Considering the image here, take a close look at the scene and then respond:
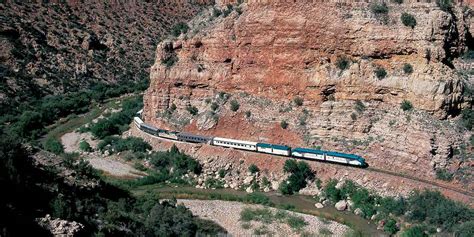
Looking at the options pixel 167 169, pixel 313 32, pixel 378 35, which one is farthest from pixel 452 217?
pixel 167 169

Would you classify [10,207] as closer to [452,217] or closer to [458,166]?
[452,217]

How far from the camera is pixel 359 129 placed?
3659 cm

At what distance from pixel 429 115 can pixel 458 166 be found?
3612 millimetres

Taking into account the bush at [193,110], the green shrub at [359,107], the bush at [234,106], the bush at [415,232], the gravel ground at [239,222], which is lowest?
the gravel ground at [239,222]

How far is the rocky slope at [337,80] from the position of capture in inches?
1351

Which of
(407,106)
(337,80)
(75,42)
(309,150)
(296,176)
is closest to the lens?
(407,106)

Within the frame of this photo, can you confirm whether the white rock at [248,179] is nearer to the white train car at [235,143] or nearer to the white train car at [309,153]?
the white train car at [235,143]

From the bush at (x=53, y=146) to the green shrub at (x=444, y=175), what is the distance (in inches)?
1151

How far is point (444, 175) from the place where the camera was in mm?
32938

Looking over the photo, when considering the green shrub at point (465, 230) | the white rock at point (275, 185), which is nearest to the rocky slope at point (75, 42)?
the white rock at point (275, 185)

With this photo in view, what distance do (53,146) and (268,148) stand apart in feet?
65.2

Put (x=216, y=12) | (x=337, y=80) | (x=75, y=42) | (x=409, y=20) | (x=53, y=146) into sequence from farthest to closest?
(x=75, y=42), (x=53, y=146), (x=216, y=12), (x=337, y=80), (x=409, y=20)

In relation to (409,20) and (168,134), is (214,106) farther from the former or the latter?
(409,20)

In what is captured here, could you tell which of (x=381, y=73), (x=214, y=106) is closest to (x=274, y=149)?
(x=214, y=106)
